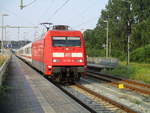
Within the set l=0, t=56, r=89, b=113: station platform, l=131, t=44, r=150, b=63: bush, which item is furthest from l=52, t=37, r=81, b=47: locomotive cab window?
l=131, t=44, r=150, b=63: bush

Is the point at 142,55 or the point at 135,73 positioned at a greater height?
the point at 142,55

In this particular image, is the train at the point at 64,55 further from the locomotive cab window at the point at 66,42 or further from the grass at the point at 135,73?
the grass at the point at 135,73

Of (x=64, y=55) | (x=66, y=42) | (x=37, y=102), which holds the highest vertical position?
(x=66, y=42)

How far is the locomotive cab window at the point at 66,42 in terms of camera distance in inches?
760

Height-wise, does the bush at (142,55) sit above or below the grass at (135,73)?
above

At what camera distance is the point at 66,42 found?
1941 cm

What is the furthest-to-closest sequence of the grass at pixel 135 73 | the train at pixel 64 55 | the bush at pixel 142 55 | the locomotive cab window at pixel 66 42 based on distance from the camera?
1. the bush at pixel 142 55
2. the grass at pixel 135 73
3. the locomotive cab window at pixel 66 42
4. the train at pixel 64 55

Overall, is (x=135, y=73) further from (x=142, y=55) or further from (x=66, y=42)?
(x=142, y=55)

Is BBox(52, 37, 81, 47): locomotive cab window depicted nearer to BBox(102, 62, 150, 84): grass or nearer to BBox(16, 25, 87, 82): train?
BBox(16, 25, 87, 82): train

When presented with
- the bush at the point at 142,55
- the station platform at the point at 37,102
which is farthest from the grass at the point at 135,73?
the bush at the point at 142,55

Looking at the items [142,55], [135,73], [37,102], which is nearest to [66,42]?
[37,102]

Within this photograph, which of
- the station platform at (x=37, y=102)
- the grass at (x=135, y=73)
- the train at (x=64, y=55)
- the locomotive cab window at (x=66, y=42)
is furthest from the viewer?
the grass at (x=135, y=73)

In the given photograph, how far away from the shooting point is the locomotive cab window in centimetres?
1931

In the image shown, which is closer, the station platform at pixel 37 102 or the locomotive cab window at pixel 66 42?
the station platform at pixel 37 102
